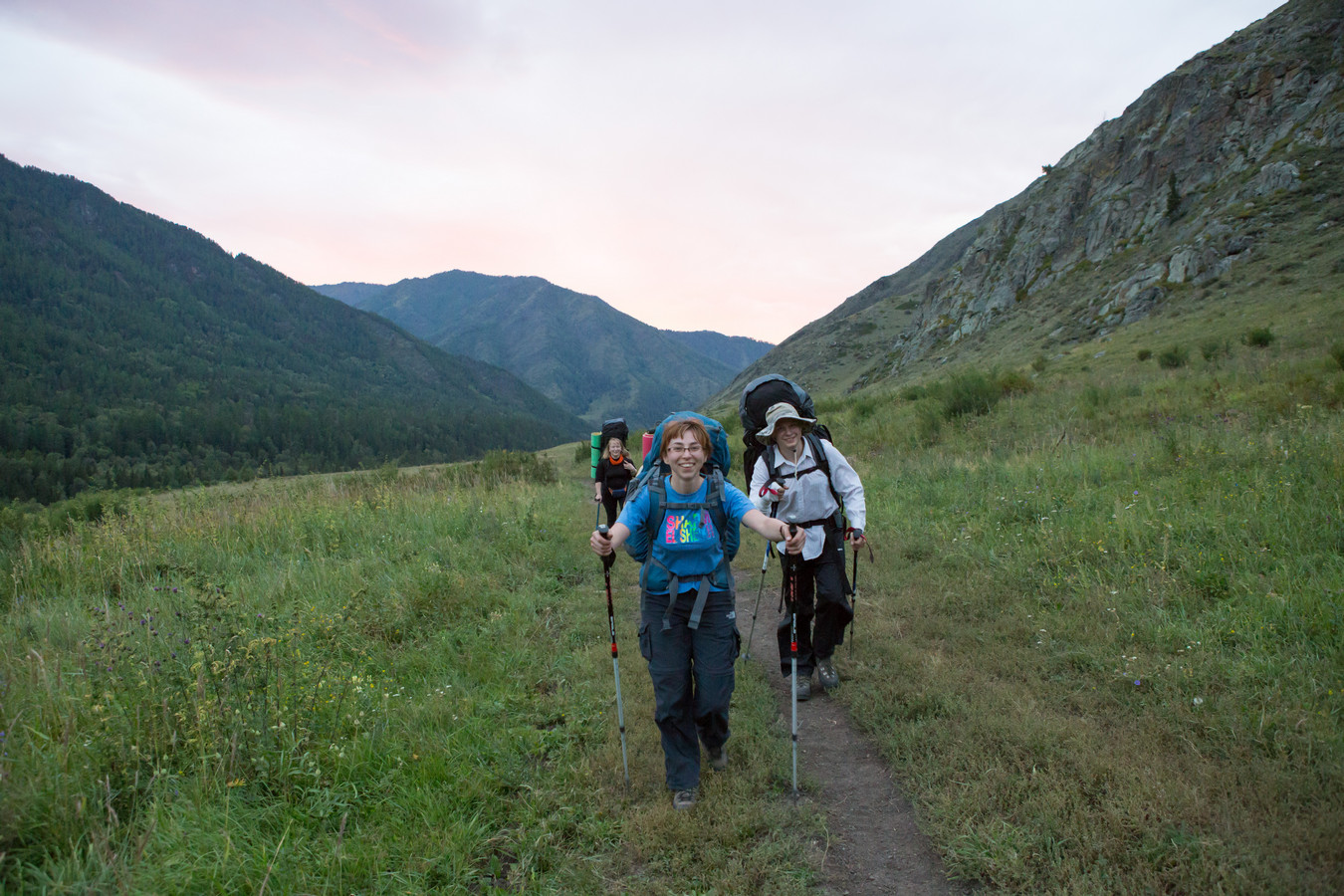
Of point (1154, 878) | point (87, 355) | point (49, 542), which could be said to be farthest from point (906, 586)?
point (87, 355)

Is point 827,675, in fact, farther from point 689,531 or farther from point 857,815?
point 689,531

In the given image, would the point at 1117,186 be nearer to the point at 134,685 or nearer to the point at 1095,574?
the point at 1095,574

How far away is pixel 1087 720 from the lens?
395cm

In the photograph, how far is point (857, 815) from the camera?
Answer: 12.0ft

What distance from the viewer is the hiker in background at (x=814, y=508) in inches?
196

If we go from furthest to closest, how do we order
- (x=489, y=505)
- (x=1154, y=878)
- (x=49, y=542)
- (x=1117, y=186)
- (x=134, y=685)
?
(x=1117, y=186) → (x=489, y=505) → (x=49, y=542) → (x=134, y=685) → (x=1154, y=878)

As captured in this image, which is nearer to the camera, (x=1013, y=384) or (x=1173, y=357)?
(x=1173, y=357)

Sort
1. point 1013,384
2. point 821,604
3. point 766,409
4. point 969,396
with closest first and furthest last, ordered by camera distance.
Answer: point 821,604, point 766,409, point 969,396, point 1013,384

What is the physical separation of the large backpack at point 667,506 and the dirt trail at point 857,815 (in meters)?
1.35

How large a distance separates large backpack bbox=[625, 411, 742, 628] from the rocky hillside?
30828 millimetres

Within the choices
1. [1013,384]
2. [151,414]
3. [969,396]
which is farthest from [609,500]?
[151,414]

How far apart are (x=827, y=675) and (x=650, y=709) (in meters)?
1.49

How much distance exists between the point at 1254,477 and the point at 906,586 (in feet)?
11.9

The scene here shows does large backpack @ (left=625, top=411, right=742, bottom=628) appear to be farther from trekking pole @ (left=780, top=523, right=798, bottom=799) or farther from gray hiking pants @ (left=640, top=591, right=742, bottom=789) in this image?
trekking pole @ (left=780, top=523, right=798, bottom=799)
